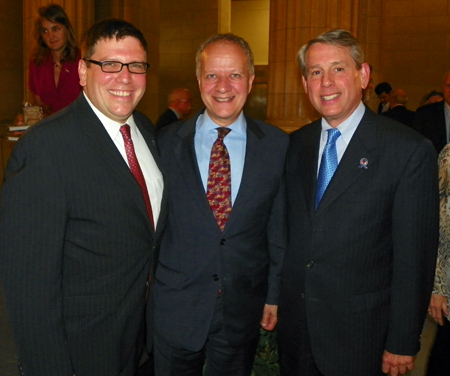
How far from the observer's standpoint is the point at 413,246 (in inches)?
88.7

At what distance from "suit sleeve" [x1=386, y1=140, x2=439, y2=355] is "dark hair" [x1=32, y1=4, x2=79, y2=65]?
2982 millimetres

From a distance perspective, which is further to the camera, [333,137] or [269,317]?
[269,317]

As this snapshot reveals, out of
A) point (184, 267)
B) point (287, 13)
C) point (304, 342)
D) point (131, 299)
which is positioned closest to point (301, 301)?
point (304, 342)

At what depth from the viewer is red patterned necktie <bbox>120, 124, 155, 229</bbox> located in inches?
84.6

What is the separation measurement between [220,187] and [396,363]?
1.23 metres

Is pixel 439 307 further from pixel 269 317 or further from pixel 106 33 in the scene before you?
pixel 106 33

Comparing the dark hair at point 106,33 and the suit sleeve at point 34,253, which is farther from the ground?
the dark hair at point 106,33

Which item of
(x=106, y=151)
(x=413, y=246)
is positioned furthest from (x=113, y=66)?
(x=413, y=246)

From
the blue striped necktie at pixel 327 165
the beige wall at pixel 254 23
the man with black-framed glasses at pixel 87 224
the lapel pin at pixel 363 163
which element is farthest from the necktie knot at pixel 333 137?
the beige wall at pixel 254 23

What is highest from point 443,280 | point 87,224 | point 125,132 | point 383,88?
point 383,88

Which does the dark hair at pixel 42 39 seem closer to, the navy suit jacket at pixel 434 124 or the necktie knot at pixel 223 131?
the necktie knot at pixel 223 131

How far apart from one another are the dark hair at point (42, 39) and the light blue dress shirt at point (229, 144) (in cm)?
191

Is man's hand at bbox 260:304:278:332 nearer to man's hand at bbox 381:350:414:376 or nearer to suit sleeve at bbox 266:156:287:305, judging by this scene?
suit sleeve at bbox 266:156:287:305

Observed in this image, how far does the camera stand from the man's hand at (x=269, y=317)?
2785 millimetres
